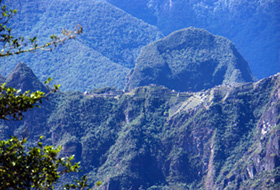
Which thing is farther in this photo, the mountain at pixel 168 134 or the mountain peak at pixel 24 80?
the mountain peak at pixel 24 80

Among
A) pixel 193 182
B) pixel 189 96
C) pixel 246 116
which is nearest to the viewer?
pixel 193 182

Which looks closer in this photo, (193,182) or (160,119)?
(193,182)

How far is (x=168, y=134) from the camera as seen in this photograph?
387 feet

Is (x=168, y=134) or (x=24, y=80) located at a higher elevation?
(x=24, y=80)

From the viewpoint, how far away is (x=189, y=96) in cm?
12562

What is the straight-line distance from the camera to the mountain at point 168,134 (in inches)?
4193

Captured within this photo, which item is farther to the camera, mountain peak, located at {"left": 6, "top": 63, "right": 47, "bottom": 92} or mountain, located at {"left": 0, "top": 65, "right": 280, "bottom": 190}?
mountain peak, located at {"left": 6, "top": 63, "right": 47, "bottom": 92}

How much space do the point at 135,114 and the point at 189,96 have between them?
47.1 ft

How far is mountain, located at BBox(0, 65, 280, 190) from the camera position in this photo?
10650 centimetres

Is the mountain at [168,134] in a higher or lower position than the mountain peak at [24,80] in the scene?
lower

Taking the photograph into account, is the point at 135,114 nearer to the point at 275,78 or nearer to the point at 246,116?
the point at 246,116

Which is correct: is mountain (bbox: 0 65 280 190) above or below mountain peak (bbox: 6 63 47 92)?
below

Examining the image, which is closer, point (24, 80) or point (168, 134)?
point (168, 134)

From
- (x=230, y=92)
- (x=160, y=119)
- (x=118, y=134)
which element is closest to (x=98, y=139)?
(x=118, y=134)
